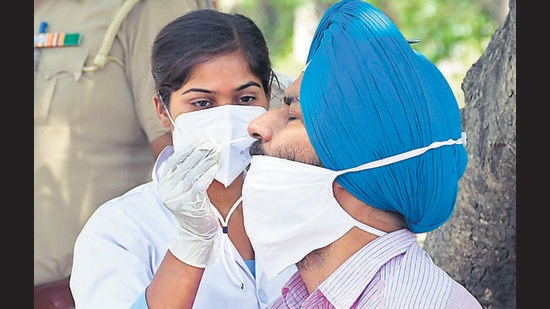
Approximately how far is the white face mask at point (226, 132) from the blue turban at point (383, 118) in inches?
19.4

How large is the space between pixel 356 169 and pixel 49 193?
1.75 m

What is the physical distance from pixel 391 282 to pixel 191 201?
20.7 inches

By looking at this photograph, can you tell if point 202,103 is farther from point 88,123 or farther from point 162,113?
point 88,123

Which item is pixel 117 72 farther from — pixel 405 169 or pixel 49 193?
pixel 405 169

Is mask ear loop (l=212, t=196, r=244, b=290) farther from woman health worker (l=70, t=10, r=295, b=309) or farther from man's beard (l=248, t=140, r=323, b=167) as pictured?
man's beard (l=248, t=140, r=323, b=167)

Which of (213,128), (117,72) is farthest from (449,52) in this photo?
(213,128)

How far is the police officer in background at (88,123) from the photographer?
3.42 m

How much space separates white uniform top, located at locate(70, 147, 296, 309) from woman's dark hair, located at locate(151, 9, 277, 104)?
32cm

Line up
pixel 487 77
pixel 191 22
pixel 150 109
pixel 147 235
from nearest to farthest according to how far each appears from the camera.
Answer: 1. pixel 147 235
2. pixel 191 22
3. pixel 487 77
4. pixel 150 109

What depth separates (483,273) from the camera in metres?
3.10

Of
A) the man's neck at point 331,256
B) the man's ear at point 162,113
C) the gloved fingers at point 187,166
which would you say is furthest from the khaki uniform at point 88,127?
the man's neck at point 331,256

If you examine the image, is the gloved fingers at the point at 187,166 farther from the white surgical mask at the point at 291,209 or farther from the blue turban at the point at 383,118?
the blue turban at the point at 383,118

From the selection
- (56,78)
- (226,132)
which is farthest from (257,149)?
(56,78)

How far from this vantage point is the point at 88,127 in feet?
11.3
